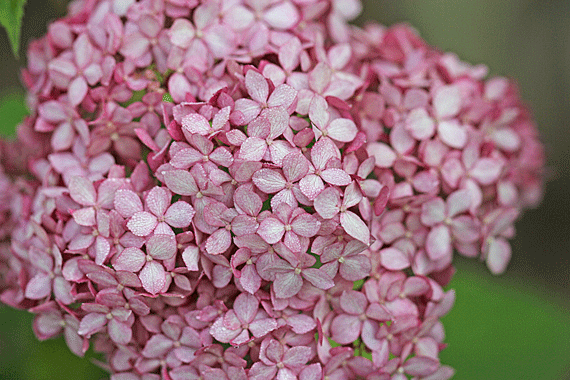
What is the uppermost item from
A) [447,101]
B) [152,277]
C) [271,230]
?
[447,101]

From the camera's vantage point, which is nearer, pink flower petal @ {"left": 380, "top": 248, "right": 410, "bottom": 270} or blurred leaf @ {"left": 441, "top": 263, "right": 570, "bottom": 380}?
pink flower petal @ {"left": 380, "top": 248, "right": 410, "bottom": 270}

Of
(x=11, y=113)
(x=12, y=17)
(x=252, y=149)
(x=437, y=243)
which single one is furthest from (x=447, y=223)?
(x=11, y=113)

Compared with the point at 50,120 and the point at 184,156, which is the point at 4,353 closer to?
the point at 50,120

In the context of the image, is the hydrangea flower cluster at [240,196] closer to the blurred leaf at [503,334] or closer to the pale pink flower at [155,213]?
the pale pink flower at [155,213]

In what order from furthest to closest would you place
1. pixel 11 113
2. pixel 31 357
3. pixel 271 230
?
1. pixel 11 113
2. pixel 31 357
3. pixel 271 230

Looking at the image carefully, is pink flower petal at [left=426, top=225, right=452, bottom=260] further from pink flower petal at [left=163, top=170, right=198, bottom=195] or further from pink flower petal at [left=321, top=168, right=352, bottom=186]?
pink flower petal at [left=163, top=170, right=198, bottom=195]

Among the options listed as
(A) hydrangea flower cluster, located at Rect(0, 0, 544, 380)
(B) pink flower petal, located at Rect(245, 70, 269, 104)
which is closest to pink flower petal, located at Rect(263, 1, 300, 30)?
(A) hydrangea flower cluster, located at Rect(0, 0, 544, 380)

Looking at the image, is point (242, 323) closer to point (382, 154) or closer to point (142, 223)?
point (142, 223)
